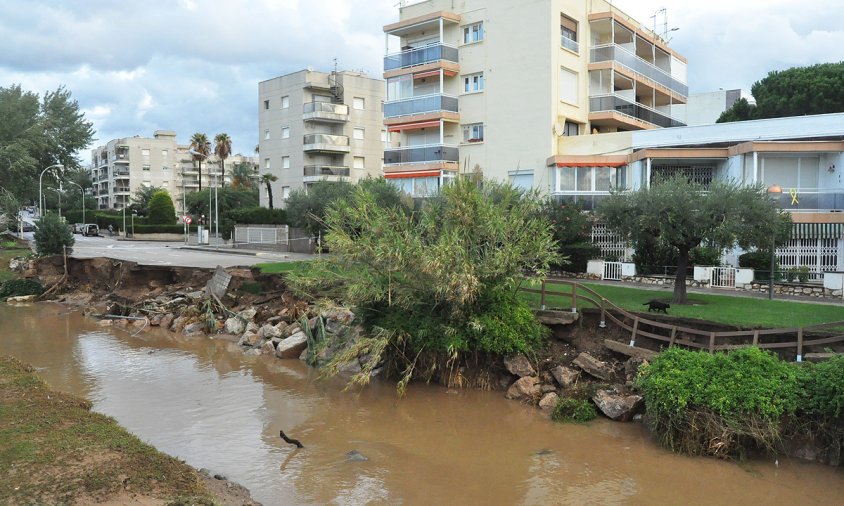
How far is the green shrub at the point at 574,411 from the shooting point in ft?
47.0

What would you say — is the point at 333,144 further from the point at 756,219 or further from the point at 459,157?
the point at 756,219

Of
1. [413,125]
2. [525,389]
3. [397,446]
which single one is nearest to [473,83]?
[413,125]

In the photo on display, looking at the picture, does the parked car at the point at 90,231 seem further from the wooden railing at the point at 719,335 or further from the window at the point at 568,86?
the wooden railing at the point at 719,335

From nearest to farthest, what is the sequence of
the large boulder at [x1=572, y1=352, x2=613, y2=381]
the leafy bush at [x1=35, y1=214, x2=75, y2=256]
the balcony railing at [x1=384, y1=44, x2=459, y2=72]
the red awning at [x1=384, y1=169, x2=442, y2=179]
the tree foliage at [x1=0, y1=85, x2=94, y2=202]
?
the large boulder at [x1=572, y1=352, x2=613, y2=381] → the leafy bush at [x1=35, y1=214, x2=75, y2=256] → the red awning at [x1=384, y1=169, x2=442, y2=179] → the balcony railing at [x1=384, y1=44, x2=459, y2=72] → the tree foliage at [x1=0, y1=85, x2=94, y2=202]

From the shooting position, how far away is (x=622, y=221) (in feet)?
66.4

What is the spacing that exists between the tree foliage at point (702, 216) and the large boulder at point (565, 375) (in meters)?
5.67

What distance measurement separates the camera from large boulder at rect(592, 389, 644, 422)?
14.1 metres

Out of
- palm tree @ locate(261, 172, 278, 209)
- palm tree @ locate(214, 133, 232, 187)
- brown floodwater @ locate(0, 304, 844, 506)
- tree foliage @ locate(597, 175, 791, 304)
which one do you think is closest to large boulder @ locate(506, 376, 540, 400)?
brown floodwater @ locate(0, 304, 844, 506)

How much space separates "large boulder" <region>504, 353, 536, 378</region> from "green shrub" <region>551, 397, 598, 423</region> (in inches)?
68.4

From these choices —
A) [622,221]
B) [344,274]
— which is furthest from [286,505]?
[622,221]

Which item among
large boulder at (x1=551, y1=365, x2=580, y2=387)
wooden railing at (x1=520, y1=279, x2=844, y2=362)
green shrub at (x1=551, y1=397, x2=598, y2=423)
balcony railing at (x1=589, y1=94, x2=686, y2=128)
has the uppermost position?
balcony railing at (x1=589, y1=94, x2=686, y2=128)

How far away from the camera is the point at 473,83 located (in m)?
37.1

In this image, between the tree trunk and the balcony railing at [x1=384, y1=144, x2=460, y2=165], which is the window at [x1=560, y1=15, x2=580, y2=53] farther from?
the tree trunk

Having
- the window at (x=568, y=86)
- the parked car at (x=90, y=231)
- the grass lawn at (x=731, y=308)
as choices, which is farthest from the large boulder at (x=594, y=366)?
the parked car at (x=90, y=231)
